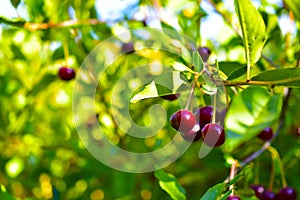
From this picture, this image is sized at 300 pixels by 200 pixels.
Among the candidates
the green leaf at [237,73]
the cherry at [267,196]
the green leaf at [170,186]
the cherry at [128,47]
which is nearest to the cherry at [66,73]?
the cherry at [128,47]

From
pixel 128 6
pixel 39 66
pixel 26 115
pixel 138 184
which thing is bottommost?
pixel 138 184

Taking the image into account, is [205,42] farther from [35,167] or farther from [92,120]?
[35,167]

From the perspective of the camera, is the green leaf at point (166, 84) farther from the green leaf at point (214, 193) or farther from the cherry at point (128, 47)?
the cherry at point (128, 47)

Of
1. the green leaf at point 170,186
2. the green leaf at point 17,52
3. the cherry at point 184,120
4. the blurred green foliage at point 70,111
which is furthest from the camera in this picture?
the green leaf at point 17,52

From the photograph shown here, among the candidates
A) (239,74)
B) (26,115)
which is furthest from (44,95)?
(239,74)

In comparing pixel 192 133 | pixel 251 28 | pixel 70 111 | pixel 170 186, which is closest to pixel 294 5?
pixel 251 28

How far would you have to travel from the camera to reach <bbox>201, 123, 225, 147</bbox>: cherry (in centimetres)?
100

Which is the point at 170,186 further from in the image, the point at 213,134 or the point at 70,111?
the point at 70,111

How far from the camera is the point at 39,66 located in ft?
6.67

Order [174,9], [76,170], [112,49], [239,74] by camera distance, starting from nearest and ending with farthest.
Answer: [239,74], [112,49], [76,170], [174,9]

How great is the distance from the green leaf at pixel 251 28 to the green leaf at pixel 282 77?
1.5 inches

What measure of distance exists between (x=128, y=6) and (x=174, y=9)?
10.6 inches

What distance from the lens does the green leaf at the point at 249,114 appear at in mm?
1025

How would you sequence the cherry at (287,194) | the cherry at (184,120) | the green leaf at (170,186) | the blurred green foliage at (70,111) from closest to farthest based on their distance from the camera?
1. the cherry at (184,120)
2. the green leaf at (170,186)
3. the cherry at (287,194)
4. the blurred green foliage at (70,111)
